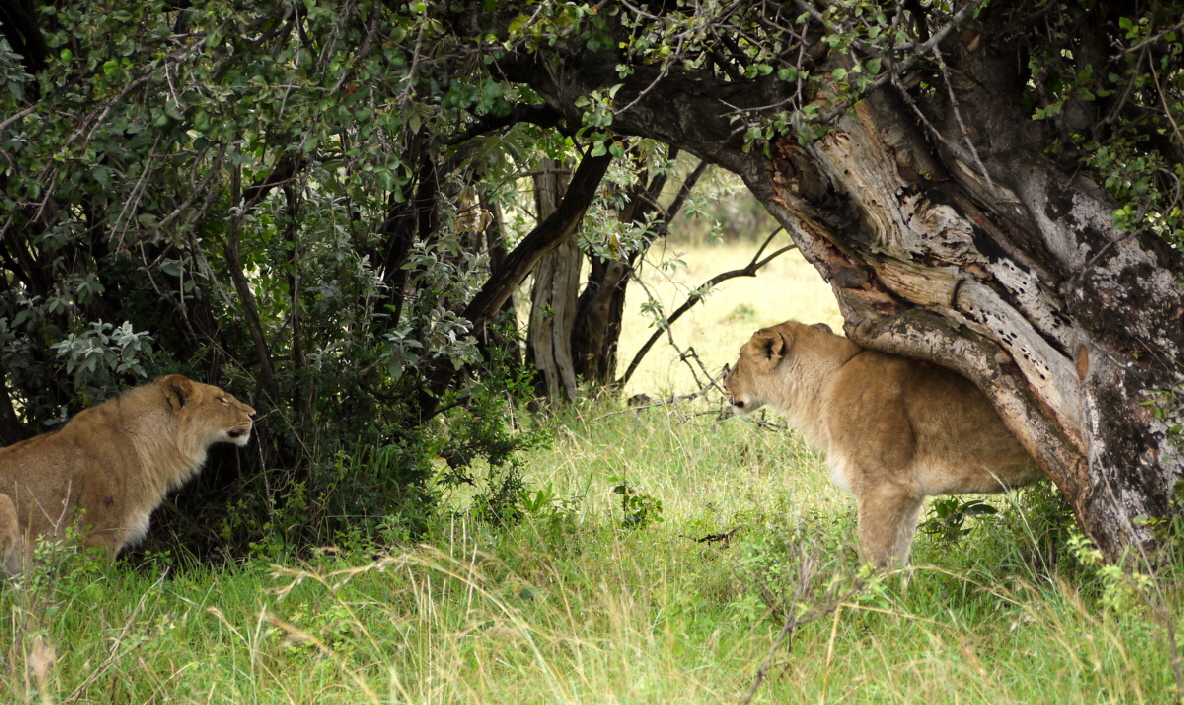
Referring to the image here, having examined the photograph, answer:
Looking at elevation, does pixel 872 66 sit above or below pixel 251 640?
above

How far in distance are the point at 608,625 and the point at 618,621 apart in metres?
0.44

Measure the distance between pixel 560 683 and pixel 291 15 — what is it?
8.36ft

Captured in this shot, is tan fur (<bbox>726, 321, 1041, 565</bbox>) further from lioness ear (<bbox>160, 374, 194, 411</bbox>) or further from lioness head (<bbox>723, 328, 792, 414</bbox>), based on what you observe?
lioness ear (<bbox>160, 374, 194, 411</bbox>)

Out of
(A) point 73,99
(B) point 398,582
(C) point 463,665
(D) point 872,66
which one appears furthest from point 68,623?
(D) point 872,66

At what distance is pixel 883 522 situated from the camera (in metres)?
4.72

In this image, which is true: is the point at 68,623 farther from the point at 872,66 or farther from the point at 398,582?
the point at 872,66

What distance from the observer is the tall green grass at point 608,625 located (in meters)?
3.41

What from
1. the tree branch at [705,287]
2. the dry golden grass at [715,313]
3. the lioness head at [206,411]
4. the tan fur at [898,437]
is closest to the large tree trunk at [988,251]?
the tan fur at [898,437]

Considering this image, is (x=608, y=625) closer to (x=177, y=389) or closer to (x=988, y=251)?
(x=988, y=251)

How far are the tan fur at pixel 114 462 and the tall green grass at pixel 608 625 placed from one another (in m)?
0.27

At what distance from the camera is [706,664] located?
371cm

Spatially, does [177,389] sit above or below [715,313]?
below

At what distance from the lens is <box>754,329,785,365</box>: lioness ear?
5.26m

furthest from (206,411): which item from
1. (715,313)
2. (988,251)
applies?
(715,313)
